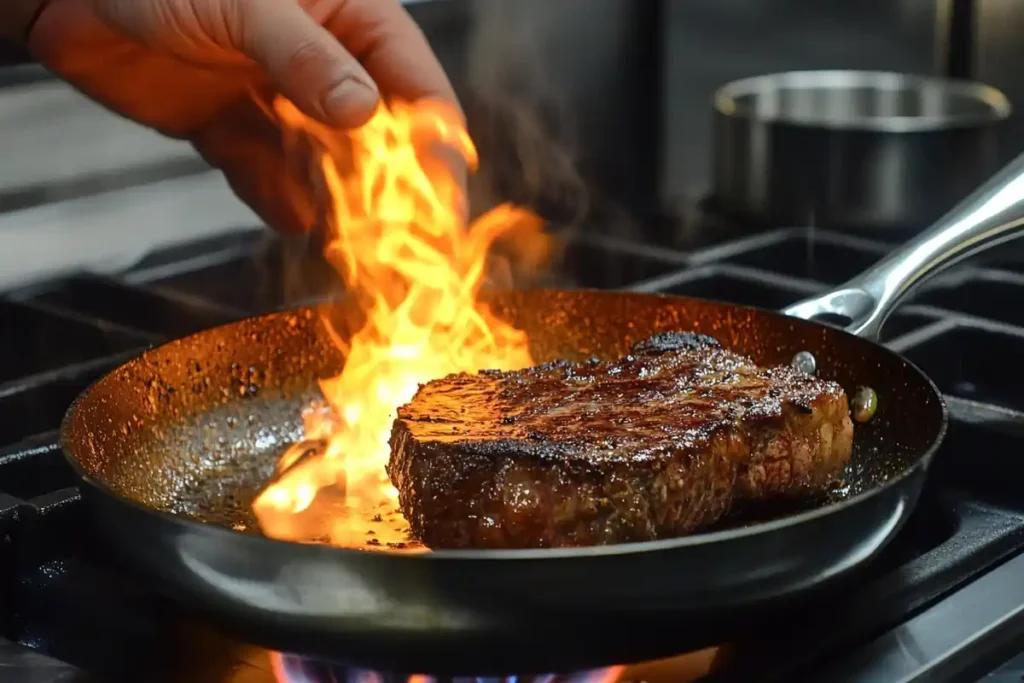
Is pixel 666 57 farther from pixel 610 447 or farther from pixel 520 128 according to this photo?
pixel 610 447

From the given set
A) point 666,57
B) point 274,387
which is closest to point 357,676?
point 274,387

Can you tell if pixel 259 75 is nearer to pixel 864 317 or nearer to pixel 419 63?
pixel 419 63

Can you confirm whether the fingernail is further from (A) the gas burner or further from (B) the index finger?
(A) the gas burner

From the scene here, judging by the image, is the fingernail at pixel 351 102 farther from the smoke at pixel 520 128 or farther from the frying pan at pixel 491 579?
the smoke at pixel 520 128

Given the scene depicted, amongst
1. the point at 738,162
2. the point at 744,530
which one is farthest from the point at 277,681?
the point at 738,162

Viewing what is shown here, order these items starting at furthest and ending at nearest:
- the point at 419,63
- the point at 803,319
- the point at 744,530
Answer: the point at 419,63
the point at 803,319
the point at 744,530

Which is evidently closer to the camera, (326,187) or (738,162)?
(326,187)

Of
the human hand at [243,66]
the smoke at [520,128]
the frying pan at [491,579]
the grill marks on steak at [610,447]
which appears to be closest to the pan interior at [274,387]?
the frying pan at [491,579]
